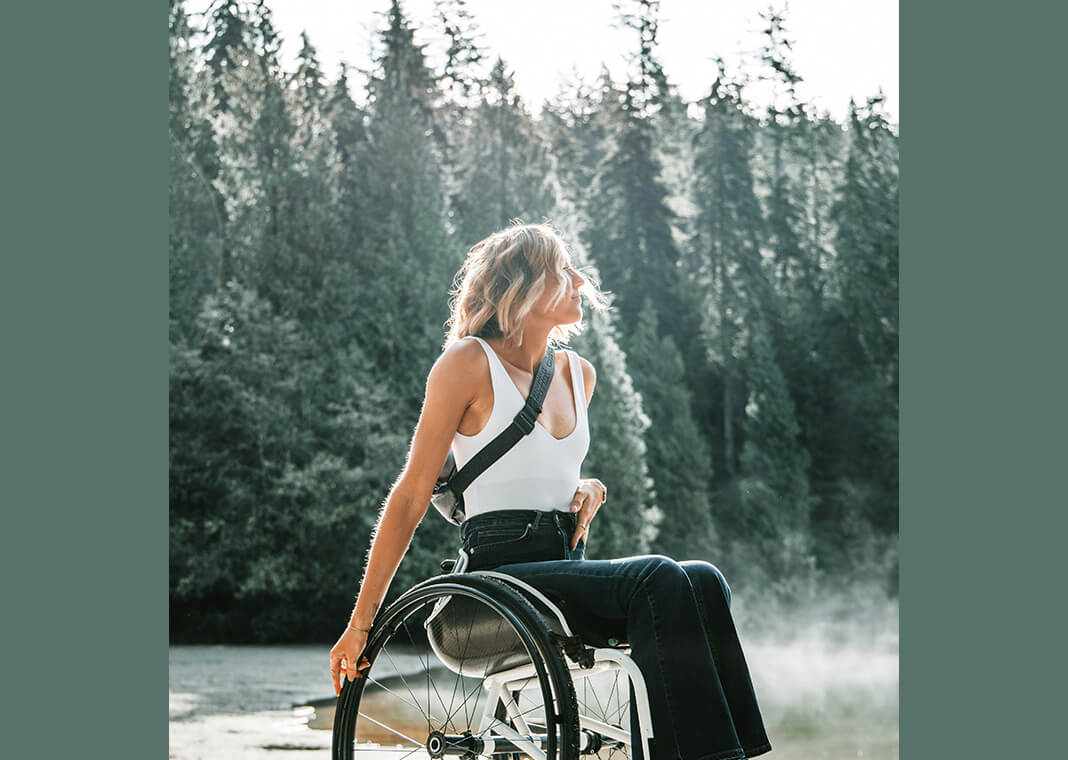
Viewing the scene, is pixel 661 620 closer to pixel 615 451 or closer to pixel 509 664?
pixel 509 664

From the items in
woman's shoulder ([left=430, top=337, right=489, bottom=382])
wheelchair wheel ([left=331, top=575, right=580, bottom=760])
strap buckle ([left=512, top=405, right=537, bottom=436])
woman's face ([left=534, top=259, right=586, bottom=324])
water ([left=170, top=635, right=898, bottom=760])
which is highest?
woman's face ([left=534, top=259, right=586, bottom=324])

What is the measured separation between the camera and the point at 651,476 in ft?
28.6

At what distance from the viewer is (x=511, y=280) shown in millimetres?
2156

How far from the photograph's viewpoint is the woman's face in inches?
85.4

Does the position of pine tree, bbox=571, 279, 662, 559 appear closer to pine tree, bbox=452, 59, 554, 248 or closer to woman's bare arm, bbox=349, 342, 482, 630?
pine tree, bbox=452, 59, 554, 248

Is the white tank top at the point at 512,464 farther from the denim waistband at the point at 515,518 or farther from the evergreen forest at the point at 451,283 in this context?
the evergreen forest at the point at 451,283

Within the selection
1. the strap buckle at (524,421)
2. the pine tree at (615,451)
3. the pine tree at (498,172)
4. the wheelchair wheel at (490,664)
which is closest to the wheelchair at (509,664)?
the wheelchair wheel at (490,664)

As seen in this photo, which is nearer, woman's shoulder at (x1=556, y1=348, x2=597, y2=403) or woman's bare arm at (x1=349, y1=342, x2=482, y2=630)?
woman's bare arm at (x1=349, y1=342, x2=482, y2=630)

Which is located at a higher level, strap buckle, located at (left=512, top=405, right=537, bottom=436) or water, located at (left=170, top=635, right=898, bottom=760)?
strap buckle, located at (left=512, top=405, right=537, bottom=436)

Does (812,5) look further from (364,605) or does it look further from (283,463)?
(364,605)

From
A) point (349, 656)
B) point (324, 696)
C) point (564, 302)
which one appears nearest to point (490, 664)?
point (349, 656)

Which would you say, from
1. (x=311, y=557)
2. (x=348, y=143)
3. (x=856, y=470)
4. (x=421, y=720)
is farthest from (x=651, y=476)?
(x=421, y=720)

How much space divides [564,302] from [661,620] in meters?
0.59

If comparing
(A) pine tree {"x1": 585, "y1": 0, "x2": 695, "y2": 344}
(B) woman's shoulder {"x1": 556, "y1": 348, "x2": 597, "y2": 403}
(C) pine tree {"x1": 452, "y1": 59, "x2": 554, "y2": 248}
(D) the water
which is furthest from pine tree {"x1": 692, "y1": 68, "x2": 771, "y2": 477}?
(B) woman's shoulder {"x1": 556, "y1": 348, "x2": 597, "y2": 403}
